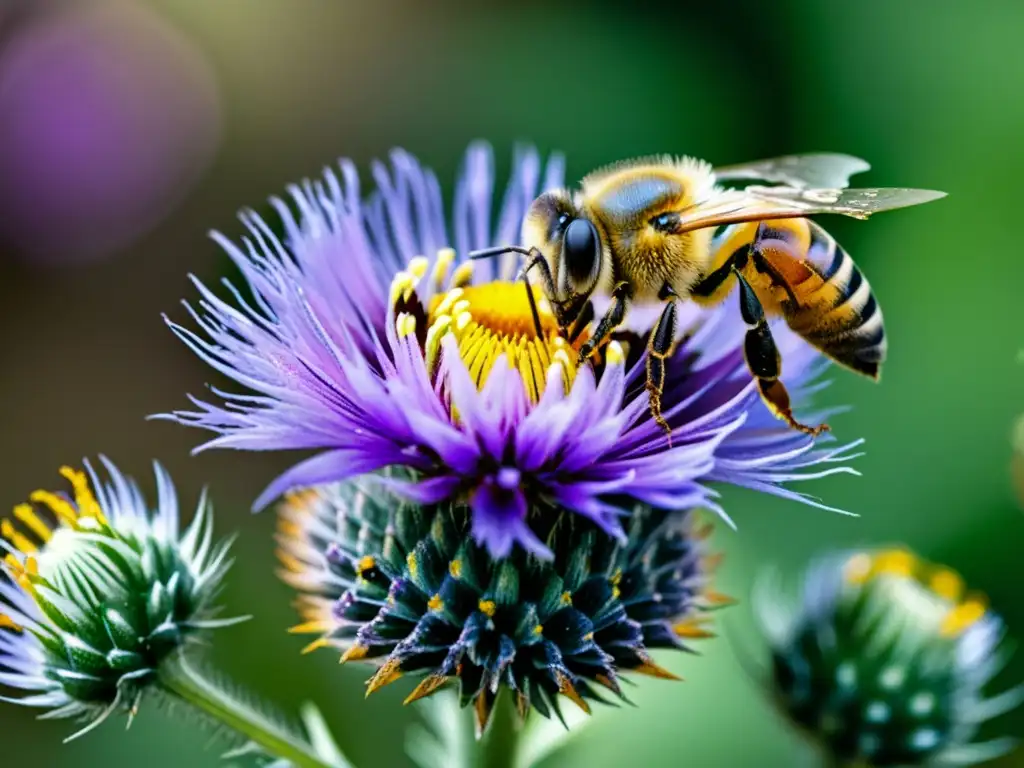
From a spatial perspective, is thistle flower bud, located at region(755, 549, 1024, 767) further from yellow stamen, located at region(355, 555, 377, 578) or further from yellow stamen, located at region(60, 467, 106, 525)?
yellow stamen, located at region(60, 467, 106, 525)

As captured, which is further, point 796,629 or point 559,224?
point 796,629

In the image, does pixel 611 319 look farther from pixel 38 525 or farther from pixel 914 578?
pixel 914 578

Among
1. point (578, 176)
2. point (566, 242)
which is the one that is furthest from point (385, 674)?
point (578, 176)

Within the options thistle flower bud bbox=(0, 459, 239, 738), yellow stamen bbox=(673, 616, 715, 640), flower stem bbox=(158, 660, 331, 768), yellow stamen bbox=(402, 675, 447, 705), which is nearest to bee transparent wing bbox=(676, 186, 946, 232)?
yellow stamen bbox=(673, 616, 715, 640)

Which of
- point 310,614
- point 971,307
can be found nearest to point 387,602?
point 310,614

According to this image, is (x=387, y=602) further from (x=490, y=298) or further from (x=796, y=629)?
(x=796, y=629)

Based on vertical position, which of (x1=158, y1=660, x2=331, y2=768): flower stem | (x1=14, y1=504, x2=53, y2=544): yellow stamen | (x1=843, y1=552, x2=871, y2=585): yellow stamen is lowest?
(x1=843, y1=552, x2=871, y2=585): yellow stamen
